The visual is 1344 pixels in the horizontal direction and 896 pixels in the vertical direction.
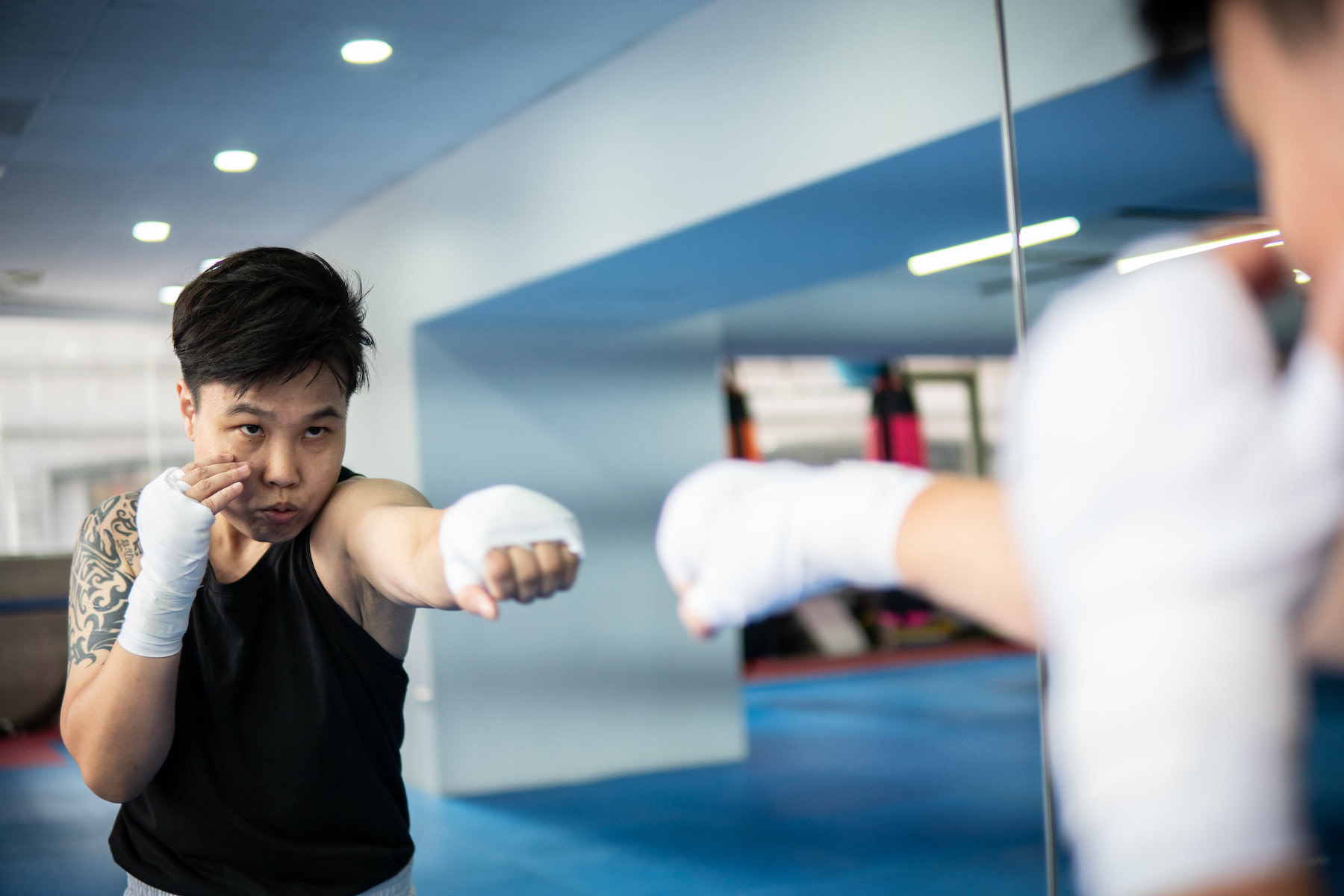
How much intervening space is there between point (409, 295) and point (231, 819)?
Answer: 3782mm

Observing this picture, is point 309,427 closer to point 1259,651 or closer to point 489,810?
point 1259,651

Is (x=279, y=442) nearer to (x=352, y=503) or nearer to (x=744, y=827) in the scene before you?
(x=352, y=503)

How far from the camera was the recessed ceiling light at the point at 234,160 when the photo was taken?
166 inches

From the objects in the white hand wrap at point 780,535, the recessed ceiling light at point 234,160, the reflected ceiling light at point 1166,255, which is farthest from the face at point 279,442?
the recessed ceiling light at point 234,160

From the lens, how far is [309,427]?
1.19 meters

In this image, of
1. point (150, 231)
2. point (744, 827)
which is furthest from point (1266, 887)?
point (150, 231)

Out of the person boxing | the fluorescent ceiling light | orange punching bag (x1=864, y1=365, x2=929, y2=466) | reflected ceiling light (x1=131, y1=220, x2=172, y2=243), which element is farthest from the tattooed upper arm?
orange punching bag (x1=864, y1=365, x2=929, y2=466)

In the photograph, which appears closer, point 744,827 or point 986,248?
point 744,827

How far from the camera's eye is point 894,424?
8.55 metres

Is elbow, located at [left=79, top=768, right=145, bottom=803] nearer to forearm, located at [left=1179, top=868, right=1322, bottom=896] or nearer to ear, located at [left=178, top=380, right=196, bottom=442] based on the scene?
ear, located at [left=178, top=380, right=196, bottom=442]

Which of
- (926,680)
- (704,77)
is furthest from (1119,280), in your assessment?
(926,680)

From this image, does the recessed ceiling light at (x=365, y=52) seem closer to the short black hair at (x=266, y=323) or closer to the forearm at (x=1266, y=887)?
the short black hair at (x=266, y=323)

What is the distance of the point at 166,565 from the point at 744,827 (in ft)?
12.6

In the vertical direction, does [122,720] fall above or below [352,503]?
below
